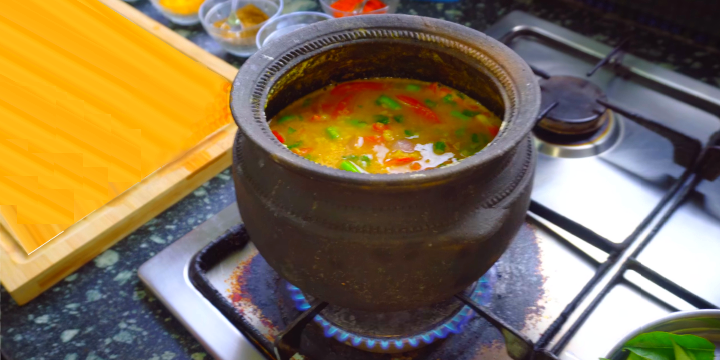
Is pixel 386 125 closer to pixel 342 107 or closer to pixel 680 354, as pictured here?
pixel 342 107

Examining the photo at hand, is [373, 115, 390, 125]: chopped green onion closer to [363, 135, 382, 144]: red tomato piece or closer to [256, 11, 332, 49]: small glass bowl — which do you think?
[363, 135, 382, 144]: red tomato piece

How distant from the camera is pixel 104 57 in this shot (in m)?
1.81

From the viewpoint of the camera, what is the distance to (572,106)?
1511 millimetres

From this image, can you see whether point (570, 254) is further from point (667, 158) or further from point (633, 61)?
point (633, 61)

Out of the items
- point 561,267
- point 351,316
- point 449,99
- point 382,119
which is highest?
point 449,99

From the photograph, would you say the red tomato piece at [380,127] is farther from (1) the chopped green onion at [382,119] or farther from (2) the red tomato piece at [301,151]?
(2) the red tomato piece at [301,151]

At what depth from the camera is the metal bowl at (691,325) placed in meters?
0.97

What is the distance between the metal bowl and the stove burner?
33 cm

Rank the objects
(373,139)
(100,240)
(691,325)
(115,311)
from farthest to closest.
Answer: (100,240) < (115,311) < (373,139) < (691,325)

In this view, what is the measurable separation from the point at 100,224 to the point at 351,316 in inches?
26.3

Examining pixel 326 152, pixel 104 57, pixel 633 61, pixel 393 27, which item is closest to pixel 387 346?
pixel 326 152

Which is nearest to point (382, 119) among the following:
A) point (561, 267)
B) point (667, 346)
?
point (561, 267)

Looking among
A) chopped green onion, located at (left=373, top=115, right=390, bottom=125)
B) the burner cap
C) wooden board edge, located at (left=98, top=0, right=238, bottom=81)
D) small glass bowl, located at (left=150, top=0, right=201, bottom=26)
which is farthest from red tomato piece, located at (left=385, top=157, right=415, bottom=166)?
small glass bowl, located at (left=150, top=0, right=201, bottom=26)

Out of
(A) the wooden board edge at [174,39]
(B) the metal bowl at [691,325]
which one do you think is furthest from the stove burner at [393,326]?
(A) the wooden board edge at [174,39]
